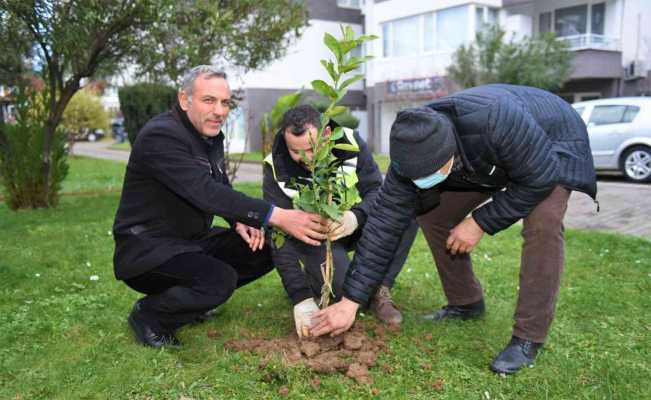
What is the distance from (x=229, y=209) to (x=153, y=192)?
0.55 meters

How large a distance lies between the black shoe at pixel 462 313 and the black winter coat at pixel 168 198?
1497 millimetres

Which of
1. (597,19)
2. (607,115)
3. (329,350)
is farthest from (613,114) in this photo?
(329,350)

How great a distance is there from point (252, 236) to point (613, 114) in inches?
427

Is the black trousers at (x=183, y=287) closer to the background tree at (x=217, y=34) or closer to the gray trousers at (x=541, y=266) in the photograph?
the gray trousers at (x=541, y=266)

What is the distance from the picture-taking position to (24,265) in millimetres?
5176

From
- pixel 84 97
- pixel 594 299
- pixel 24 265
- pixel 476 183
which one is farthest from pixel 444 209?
pixel 84 97

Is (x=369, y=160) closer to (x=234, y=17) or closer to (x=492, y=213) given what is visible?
(x=492, y=213)

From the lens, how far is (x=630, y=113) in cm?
1167

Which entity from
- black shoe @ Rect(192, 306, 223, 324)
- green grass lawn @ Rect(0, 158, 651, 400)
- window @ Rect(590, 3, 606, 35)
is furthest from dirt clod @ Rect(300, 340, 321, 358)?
window @ Rect(590, 3, 606, 35)

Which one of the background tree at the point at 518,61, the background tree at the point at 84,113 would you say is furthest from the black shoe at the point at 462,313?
the background tree at the point at 84,113

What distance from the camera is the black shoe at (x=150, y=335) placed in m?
3.31

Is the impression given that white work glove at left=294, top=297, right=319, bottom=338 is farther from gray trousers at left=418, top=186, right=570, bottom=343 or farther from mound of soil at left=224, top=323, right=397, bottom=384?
gray trousers at left=418, top=186, right=570, bottom=343

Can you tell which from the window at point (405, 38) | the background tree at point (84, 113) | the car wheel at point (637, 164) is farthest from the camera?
the background tree at point (84, 113)

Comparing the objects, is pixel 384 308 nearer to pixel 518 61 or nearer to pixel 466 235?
pixel 466 235
